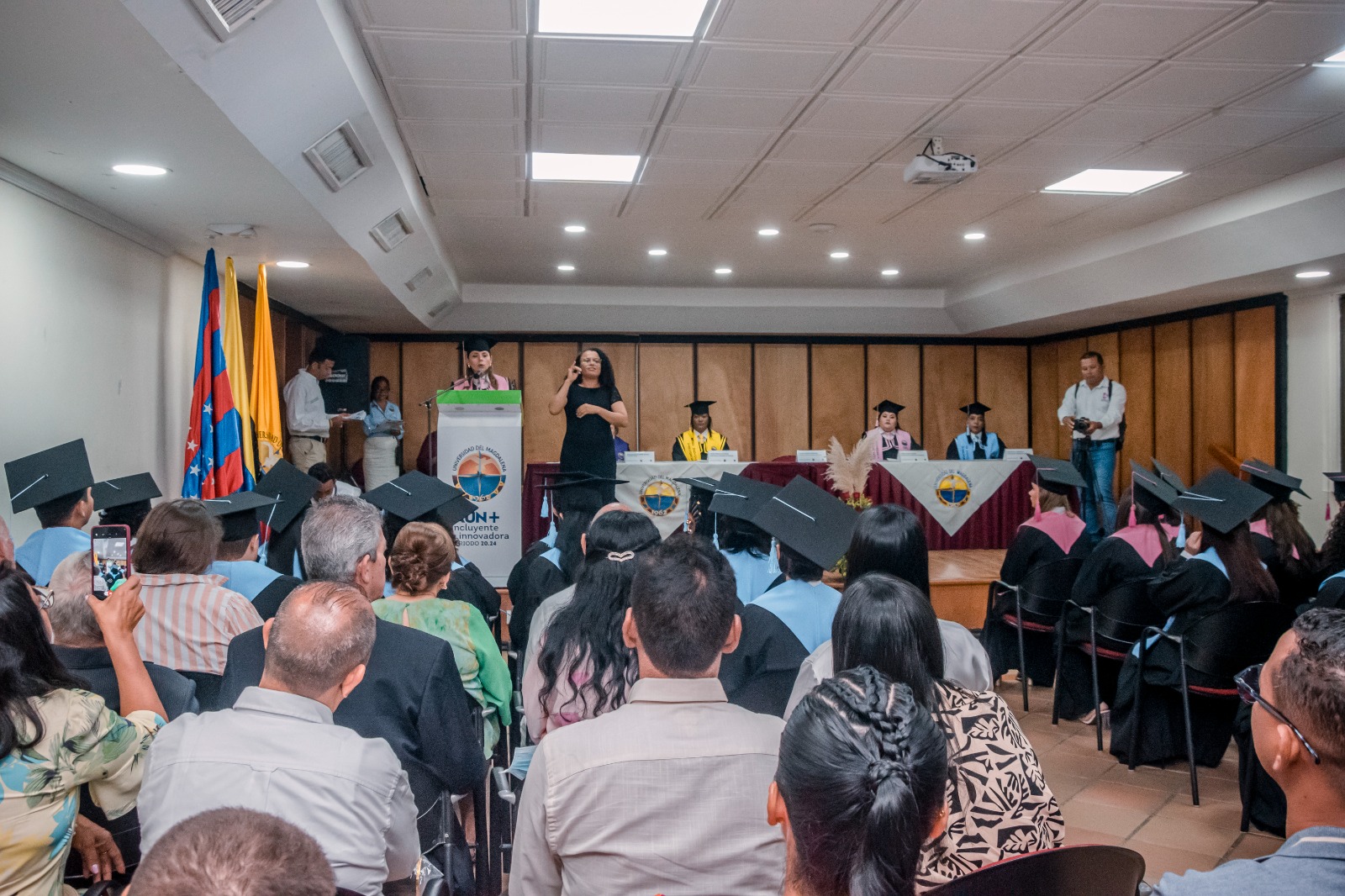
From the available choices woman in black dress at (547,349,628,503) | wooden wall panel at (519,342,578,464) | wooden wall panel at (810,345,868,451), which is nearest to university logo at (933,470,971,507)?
wooden wall panel at (810,345,868,451)

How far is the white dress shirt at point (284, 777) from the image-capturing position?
134 centimetres

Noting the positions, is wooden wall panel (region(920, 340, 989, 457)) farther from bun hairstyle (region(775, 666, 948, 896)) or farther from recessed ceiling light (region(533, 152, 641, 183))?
bun hairstyle (region(775, 666, 948, 896))

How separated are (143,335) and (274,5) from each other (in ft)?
9.72

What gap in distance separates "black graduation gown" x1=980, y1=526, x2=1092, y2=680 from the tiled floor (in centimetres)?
Result: 66

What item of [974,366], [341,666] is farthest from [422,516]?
[974,366]

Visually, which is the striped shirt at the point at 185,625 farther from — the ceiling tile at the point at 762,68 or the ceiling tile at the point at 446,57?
the ceiling tile at the point at 762,68

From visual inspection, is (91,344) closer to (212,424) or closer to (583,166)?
(212,424)

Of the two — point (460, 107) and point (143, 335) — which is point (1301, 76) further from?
point (143, 335)

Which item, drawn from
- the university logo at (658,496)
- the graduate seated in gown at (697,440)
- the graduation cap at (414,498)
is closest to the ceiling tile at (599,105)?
the graduation cap at (414,498)

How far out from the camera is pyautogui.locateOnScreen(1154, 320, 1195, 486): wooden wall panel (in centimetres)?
967

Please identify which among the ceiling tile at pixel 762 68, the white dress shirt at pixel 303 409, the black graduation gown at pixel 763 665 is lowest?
the black graduation gown at pixel 763 665

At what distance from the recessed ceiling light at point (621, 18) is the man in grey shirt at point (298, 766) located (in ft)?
9.72

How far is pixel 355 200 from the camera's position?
5.20 meters

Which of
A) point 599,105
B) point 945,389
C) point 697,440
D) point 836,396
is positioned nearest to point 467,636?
point 599,105
